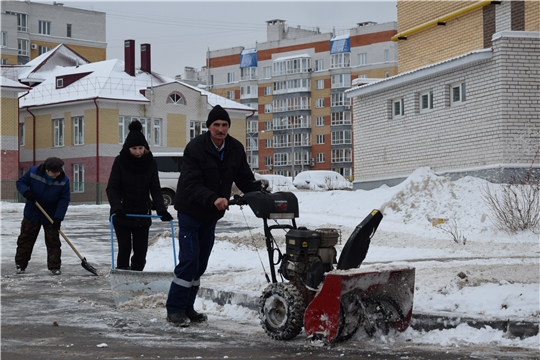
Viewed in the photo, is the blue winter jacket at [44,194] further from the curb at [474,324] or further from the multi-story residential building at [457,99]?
the multi-story residential building at [457,99]

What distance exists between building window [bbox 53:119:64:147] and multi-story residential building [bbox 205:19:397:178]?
126 feet

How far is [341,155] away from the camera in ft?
289

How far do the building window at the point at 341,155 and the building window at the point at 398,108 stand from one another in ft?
195

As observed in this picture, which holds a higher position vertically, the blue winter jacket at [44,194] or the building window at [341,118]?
the building window at [341,118]

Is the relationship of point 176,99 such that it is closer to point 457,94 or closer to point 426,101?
point 426,101

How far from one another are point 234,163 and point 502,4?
17.0 metres

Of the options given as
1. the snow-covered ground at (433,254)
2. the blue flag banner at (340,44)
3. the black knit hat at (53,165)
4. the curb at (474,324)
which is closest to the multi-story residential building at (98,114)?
the snow-covered ground at (433,254)

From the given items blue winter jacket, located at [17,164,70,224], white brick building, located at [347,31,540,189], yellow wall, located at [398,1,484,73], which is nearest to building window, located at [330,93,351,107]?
white brick building, located at [347,31,540,189]

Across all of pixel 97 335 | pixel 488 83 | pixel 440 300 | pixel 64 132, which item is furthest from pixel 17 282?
pixel 64 132

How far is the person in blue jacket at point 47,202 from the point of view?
37.4 feet

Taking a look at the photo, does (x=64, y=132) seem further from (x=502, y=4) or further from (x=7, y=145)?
(x=502, y=4)

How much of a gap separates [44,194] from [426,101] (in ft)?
54.3

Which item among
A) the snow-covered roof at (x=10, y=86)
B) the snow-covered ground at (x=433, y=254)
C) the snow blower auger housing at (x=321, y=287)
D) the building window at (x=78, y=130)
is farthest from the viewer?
the building window at (x=78, y=130)

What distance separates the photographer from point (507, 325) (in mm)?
6262
